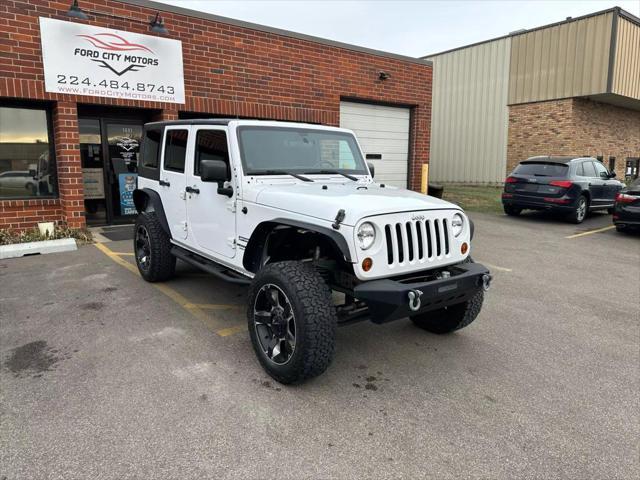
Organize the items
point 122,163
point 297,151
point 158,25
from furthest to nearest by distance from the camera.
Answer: point 122,163
point 158,25
point 297,151

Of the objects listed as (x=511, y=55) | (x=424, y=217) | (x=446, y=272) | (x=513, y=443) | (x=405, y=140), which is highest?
(x=511, y=55)

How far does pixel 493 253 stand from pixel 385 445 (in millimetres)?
6143

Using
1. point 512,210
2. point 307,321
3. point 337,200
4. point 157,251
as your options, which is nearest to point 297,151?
point 337,200

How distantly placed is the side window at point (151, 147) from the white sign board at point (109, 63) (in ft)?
10.9

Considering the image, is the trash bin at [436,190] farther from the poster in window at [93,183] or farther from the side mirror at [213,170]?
the side mirror at [213,170]

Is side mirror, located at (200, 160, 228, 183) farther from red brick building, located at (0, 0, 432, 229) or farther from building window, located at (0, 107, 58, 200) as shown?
building window, located at (0, 107, 58, 200)

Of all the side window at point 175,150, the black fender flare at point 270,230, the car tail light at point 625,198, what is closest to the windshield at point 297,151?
the black fender flare at point 270,230

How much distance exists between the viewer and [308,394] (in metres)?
3.31

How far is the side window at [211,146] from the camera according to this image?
14.3 ft

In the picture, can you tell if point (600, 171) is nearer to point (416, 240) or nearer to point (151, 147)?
point (416, 240)

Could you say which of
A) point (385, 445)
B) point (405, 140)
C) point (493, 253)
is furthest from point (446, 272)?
point (405, 140)

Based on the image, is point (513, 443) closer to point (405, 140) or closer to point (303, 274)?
point (303, 274)

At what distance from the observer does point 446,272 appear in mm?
3549

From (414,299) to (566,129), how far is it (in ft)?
61.6
